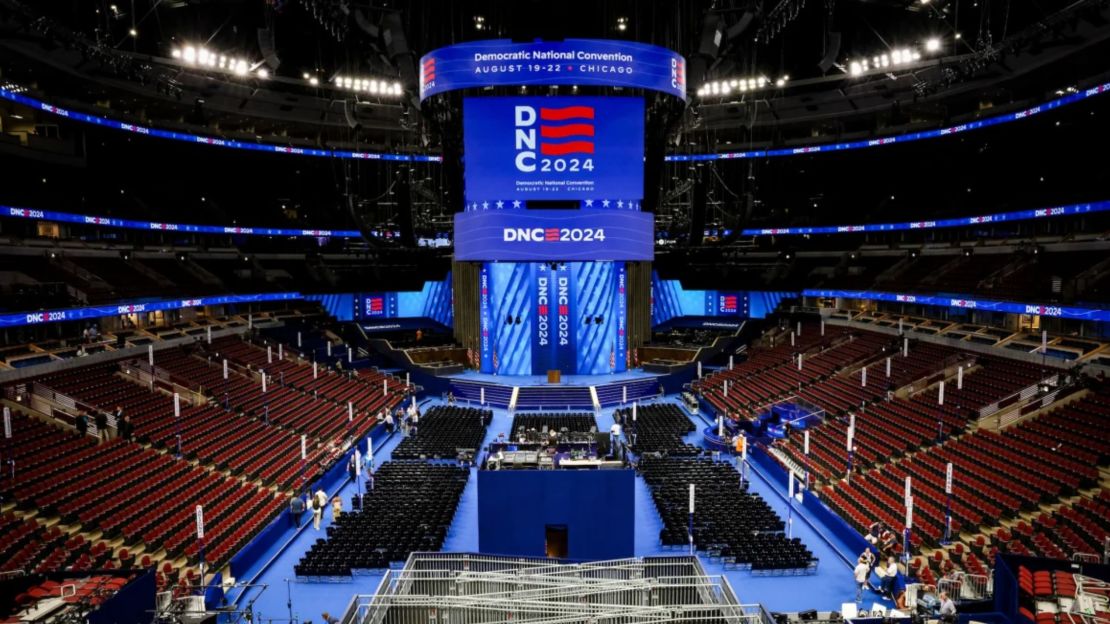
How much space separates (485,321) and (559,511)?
25034 millimetres

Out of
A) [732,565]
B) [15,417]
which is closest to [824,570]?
[732,565]

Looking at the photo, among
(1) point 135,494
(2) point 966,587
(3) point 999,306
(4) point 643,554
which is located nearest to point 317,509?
(1) point 135,494

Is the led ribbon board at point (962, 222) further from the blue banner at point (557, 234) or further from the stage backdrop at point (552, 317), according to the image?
the stage backdrop at point (552, 317)

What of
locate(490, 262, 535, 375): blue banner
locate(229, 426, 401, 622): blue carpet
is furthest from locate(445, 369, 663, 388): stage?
locate(229, 426, 401, 622): blue carpet

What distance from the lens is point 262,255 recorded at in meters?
44.5

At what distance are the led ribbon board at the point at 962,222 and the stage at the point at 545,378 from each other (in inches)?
429

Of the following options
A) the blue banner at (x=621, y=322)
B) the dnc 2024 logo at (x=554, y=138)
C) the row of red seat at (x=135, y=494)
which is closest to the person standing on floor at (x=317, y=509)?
the row of red seat at (x=135, y=494)

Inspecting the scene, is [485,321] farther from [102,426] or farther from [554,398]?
[102,426]

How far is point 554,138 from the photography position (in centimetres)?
2041

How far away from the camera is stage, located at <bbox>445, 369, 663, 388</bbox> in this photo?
1462 inches

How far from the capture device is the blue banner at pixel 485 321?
39.2 m

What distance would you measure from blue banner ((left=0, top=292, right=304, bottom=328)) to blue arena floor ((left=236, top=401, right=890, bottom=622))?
13.2m

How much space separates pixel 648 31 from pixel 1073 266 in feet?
78.6

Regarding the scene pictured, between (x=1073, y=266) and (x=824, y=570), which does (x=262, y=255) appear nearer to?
(x=824, y=570)
